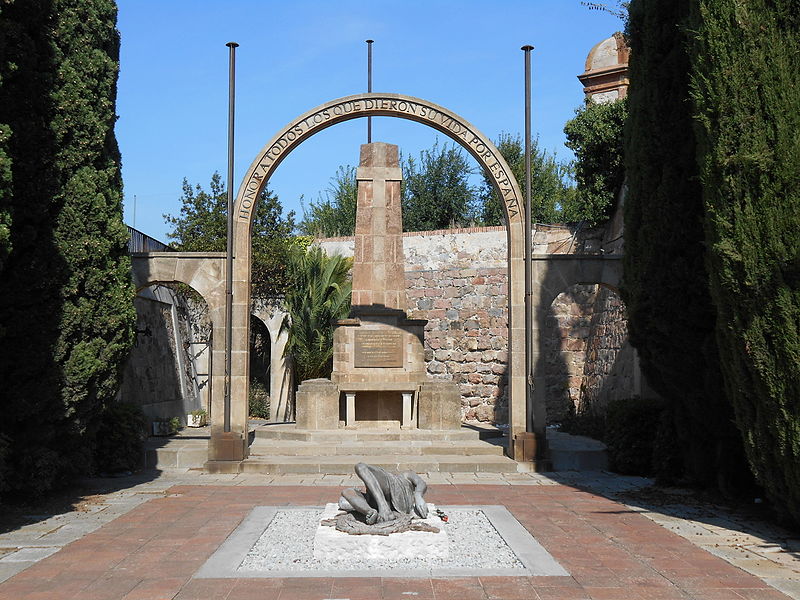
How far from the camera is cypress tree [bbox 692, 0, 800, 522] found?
6.82m

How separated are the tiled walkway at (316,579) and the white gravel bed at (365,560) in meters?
0.29

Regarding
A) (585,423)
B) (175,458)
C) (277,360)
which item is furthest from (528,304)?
(277,360)

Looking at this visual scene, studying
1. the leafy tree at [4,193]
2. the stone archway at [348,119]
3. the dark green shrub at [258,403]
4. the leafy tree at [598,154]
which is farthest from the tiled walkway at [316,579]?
the dark green shrub at [258,403]

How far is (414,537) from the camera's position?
243 inches

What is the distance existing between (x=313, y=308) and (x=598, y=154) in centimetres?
727

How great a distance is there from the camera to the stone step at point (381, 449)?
39.3 feet

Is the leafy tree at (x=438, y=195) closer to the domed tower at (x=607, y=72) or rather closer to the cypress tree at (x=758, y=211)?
the domed tower at (x=607, y=72)

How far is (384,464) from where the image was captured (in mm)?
11055

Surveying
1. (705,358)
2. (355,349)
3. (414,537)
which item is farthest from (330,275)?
(414,537)

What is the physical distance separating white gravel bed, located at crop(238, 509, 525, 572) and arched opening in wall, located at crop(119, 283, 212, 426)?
832cm

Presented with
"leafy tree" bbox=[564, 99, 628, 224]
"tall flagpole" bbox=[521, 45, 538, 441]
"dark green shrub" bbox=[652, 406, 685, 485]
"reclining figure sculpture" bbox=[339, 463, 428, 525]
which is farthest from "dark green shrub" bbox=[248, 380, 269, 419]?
"reclining figure sculpture" bbox=[339, 463, 428, 525]

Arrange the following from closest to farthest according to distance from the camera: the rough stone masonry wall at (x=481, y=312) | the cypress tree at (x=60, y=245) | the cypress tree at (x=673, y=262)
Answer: the cypress tree at (x=60, y=245) < the cypress tree at (x=673, y=262) < the rough stone masonry wall at (x=481, y=312)

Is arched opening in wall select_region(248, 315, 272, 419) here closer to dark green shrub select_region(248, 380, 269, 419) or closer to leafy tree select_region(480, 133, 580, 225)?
dark green shrub select_region(248, 380, 269, 419)

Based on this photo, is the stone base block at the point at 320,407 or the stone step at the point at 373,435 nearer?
the stone step at the point at 373,435
